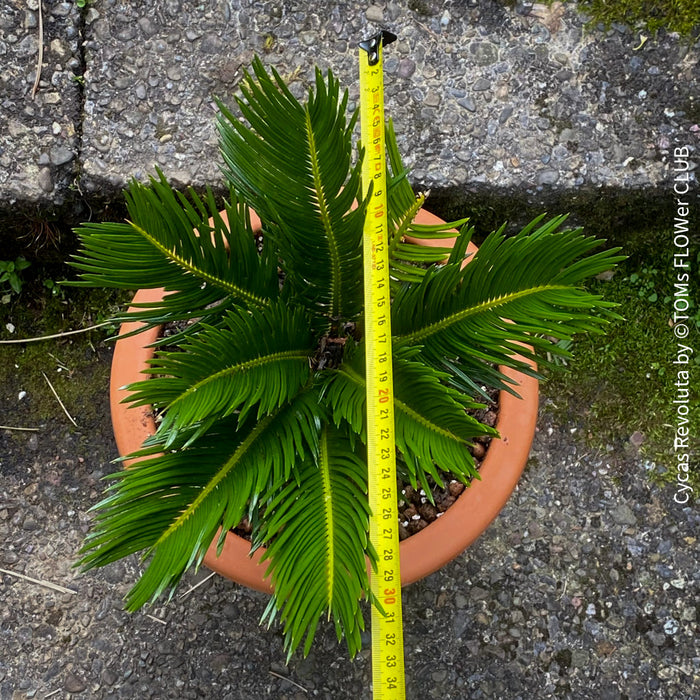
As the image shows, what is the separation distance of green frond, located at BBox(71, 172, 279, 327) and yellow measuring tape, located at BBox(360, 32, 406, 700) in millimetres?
154

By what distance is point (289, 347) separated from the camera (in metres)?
0.98

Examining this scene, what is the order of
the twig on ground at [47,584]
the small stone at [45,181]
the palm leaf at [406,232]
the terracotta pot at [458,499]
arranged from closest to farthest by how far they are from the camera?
1. the palm leaf at [406,232]
2. the terracotta pot at [458,499]
3. the small stone at [45,181]
4. the twig on ground at [47,584]

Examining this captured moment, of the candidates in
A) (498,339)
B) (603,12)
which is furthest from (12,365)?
(603,12)

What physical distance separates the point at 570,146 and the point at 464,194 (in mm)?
259

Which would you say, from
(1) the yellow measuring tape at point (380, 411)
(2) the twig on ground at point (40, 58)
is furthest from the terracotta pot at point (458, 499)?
(2) the twig on ground at point (40, 58)

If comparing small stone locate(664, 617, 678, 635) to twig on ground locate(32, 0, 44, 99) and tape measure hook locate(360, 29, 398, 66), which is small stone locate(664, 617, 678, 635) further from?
twig on ground locate(32, 0, 44, 99)

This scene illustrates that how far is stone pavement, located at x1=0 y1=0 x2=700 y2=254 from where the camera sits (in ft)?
4.75

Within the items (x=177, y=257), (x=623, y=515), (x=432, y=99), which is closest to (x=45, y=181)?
(x=177, y=257)

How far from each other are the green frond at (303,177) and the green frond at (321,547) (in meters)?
0.28

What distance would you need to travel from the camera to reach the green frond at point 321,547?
81 cm

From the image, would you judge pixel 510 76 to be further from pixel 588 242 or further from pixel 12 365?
pixel 12 365

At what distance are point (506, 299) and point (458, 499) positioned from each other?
468 mm

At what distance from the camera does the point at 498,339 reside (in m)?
0.90

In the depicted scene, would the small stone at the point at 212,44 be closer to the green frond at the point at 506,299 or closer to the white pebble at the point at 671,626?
the green frond at the point at 506,299
